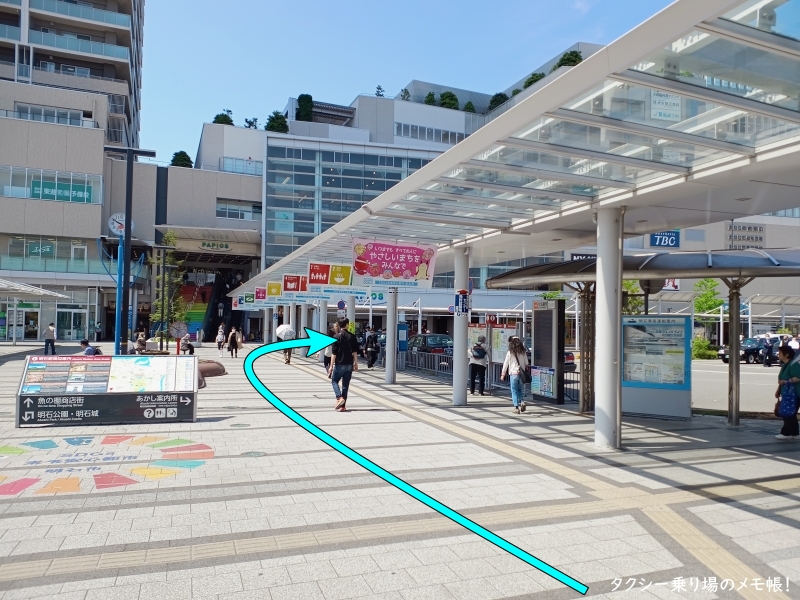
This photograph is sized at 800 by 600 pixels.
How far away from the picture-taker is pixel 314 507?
6094 mm

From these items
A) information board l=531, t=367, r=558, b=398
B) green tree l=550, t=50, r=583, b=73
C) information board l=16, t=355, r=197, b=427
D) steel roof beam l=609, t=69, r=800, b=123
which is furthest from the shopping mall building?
steel roof beam l=609, t=69, r=800, b=123

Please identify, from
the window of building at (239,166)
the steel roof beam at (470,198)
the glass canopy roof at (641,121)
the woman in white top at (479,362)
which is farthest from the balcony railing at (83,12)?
the steel roof beam at (470,198)

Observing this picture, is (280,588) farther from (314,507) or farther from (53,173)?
(53,173)

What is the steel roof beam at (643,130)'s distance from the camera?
6206 millimetres

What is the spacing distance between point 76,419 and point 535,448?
7322mm

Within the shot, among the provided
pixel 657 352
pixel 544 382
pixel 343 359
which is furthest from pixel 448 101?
pixel 343 359

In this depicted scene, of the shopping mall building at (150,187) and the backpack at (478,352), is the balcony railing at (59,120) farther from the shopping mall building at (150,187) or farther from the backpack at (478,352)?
the backpack at (478,352)

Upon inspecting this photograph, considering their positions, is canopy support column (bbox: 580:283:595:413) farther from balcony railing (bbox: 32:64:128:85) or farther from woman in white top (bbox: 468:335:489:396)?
balcony railing (bbox: 32:64:128:85)

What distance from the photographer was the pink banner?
43.6 feet

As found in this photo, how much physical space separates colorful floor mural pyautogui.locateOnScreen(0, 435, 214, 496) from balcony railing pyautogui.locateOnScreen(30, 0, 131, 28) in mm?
55749

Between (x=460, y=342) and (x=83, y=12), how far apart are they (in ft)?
181

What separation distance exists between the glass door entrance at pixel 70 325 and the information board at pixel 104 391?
40.9 m

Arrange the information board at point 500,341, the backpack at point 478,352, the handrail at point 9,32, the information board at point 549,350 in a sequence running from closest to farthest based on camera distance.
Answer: the information board at point 549,350, the backpack at point 478,352, the information board at point 500,341, the handrail at point 9,32

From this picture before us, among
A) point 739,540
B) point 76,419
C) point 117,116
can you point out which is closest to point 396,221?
point 76,419
